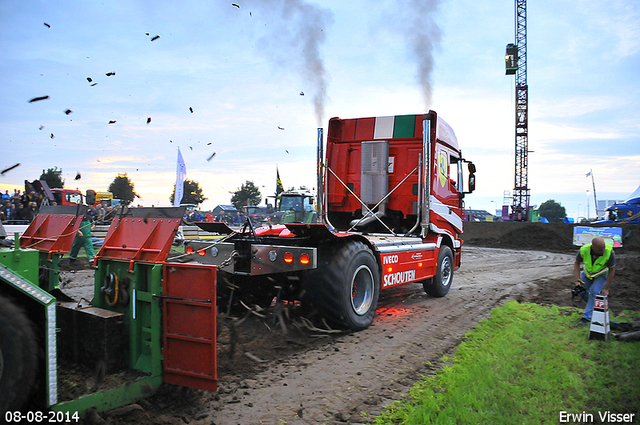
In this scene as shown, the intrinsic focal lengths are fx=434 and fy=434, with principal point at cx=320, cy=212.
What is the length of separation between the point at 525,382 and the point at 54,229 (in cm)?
461

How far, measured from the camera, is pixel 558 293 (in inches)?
352

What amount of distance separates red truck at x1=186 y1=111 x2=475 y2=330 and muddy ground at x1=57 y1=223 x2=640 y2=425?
0.46 meters

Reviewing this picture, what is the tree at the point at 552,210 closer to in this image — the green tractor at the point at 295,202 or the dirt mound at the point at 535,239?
the dirt mound at the point at 535,239

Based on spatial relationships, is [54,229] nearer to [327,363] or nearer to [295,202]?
[327,363]

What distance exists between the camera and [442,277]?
8.59 metres

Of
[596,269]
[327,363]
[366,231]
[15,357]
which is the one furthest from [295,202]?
[15,357]

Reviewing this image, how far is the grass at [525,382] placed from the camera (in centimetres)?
336

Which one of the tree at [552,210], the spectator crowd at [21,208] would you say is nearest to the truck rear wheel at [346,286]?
the spectator crowd at [21,208]

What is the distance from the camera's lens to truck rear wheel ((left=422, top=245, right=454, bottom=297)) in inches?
327

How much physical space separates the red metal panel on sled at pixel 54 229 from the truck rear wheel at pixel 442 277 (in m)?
6.13

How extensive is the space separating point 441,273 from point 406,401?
5.16m

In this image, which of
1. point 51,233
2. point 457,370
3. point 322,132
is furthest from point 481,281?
point 51,233

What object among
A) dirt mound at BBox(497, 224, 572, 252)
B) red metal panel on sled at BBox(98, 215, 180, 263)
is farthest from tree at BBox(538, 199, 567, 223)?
red metal panel on sled at BBox(98, 215, 180, 263)

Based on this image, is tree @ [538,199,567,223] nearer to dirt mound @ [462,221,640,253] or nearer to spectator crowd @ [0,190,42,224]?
dirt mound @ [462,221,640,253]
